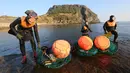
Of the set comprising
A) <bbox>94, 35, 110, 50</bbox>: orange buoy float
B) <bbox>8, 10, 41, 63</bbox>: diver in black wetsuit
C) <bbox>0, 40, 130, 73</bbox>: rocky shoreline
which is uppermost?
<bbox>8, 10, 41, 63</bbox>: diver in black wetsuit

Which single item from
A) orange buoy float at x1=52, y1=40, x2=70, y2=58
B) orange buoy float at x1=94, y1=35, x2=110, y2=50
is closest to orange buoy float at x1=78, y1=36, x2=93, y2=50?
orange buoy float at x1=94, y1=35, x2=110, y2=50

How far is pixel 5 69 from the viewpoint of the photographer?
959cm

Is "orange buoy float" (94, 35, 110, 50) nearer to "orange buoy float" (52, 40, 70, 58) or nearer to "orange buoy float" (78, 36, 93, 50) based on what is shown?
"orange buoy float" (78, 36, 93, 50)

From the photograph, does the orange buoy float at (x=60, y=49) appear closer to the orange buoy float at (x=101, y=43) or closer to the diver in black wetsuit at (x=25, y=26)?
the diver in black wetsuit at (x=25, y=26)

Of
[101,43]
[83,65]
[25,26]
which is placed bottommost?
[83,65]

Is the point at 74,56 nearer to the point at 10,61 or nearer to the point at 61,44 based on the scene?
the point at 61,44

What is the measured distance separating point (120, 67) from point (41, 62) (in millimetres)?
4297

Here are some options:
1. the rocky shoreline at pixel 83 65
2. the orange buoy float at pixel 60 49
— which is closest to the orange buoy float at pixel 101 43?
the rocky shoreline at pixel 83 65

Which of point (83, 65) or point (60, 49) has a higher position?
point (60, 49)

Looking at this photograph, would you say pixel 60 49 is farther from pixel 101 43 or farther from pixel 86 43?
pixel 101 43

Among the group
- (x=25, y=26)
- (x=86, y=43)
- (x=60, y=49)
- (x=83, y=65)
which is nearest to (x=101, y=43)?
(x=86, y=43)

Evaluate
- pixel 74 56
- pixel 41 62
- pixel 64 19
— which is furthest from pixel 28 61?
pixel 64 19

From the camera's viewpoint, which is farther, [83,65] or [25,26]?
[83,65]

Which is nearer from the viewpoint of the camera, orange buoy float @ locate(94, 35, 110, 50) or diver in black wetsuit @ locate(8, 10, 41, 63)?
diver in black wetsuit @ locate(8, 10, 41, 63)
